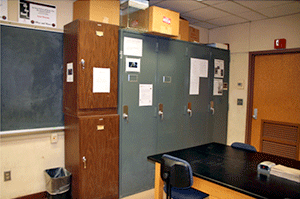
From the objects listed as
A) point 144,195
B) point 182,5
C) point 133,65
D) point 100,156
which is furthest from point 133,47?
point 144,195

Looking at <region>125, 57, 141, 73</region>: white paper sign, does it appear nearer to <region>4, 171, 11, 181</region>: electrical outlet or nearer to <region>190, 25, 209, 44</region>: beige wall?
<region>4, 171, 11, 181</region>: electrical outlet

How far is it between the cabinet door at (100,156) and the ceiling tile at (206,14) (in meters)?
2.16

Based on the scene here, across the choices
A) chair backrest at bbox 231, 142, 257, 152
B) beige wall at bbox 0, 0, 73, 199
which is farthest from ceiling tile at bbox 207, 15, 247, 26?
beige wall at bbox 0, 0, 73, 199

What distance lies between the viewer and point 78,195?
2.69 metres

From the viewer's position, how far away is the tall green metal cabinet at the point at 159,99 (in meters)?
3.03

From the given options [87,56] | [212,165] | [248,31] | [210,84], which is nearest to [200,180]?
[212,165]

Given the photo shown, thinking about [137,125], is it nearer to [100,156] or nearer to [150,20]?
[100,156]

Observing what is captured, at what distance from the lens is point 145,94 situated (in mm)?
3186

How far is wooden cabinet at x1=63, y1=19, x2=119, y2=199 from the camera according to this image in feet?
8.67

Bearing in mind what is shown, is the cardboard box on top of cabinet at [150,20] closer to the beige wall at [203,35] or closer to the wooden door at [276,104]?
the beige wall at [203,35]

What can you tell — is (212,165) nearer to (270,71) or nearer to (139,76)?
(139,76)

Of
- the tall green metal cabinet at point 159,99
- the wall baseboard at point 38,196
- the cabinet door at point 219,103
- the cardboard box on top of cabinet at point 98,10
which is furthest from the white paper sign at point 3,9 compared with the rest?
the cabinet door at point 219,103

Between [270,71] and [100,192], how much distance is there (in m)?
3.41

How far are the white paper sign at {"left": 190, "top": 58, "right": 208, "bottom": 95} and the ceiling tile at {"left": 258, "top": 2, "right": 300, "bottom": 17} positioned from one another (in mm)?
1200
